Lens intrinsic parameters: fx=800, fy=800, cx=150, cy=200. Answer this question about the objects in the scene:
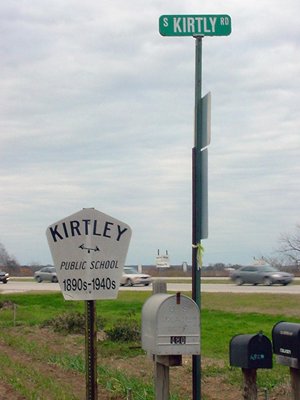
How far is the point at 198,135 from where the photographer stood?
6.35m

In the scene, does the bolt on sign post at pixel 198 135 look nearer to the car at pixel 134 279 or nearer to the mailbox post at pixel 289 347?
the mailbox post at pixel 289 347

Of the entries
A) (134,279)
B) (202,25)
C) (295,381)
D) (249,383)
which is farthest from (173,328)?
(134,279)

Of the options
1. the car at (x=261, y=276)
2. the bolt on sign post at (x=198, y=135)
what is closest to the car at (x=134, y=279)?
the car at (x=261, y=276)

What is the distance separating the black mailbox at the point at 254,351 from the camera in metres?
5.68

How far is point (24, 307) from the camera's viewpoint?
86.8 ft

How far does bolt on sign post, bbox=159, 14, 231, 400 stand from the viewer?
628cm

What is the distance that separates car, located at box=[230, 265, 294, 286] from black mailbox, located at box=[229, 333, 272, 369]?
33.4 m

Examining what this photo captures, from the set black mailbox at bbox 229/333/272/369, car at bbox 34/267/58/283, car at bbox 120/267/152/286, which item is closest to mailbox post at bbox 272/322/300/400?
black mailbox at bbox 229/333/272/369

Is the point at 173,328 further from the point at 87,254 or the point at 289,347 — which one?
the point at 289,347

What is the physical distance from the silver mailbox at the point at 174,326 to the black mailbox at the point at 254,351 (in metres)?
0.39

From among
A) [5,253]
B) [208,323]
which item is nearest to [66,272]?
[208,323]

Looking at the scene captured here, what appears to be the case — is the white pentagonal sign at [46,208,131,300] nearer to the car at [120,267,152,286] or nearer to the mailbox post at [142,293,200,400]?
the mailbox post at [142,293,200,400]

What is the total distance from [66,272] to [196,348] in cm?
103

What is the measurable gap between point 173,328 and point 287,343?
901 millimetres
